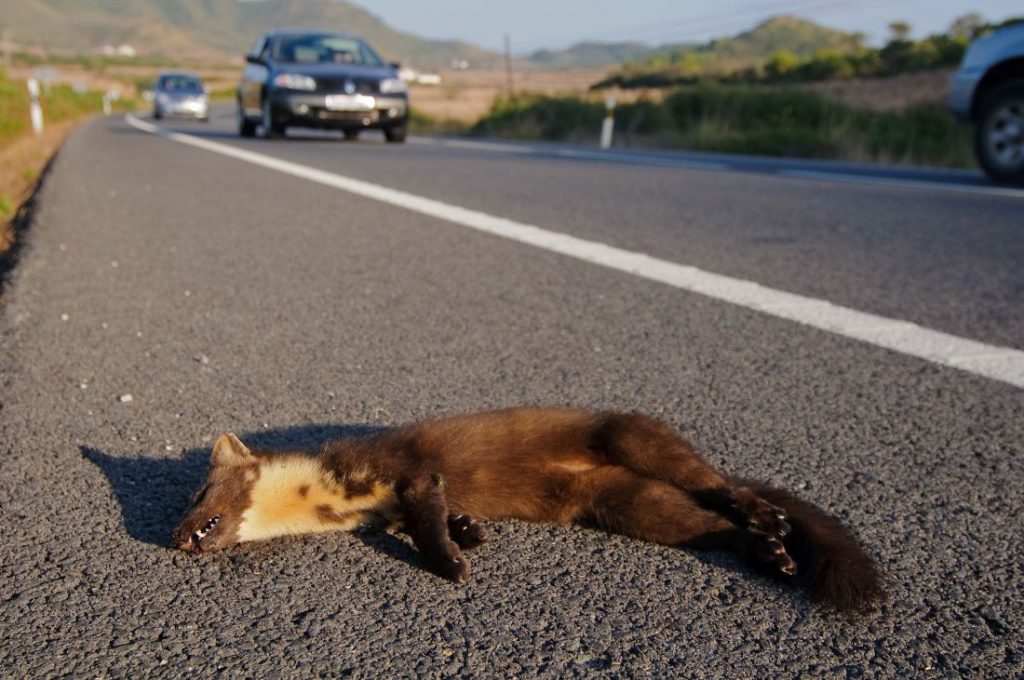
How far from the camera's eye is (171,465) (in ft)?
8.25

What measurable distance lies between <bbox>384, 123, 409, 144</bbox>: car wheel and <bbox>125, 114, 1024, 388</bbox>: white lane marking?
362 inches

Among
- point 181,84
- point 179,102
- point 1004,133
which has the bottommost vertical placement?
point 179,102

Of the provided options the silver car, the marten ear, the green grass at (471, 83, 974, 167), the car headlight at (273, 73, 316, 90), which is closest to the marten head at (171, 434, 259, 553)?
the marten ear

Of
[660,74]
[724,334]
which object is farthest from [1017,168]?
[660,74]

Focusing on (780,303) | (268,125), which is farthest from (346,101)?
(780,303)

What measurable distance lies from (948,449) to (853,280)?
2.35 m

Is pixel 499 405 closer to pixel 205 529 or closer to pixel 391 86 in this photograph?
pixel 205 529

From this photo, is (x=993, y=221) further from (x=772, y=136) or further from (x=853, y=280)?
(x=772, y=136)

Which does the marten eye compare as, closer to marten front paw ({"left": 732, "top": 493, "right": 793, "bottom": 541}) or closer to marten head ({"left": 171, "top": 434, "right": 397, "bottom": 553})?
marten head ({"left": 171, "top": 434, "right": 397, "bottom": 553})

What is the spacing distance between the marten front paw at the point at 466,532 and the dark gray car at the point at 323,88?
14099mm

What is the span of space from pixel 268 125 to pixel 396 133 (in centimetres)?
201

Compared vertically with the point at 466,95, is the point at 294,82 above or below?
above

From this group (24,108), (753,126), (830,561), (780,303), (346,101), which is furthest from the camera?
(24,108)

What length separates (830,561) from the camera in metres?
1.91
